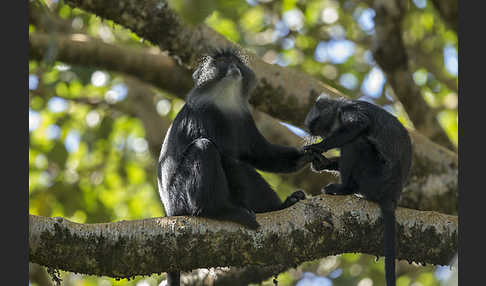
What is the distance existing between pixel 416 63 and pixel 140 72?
4.22 m

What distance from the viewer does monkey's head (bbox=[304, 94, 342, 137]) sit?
169 inches

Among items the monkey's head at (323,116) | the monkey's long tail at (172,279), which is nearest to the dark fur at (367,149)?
the monkey's head at (323,116)

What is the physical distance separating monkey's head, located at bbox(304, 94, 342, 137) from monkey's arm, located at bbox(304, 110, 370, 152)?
0.29 meters

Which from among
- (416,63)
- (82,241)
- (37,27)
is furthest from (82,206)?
(416,63)

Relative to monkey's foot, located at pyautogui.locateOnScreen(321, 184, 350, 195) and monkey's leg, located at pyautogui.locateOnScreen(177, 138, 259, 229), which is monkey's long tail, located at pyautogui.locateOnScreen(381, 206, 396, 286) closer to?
monkey's foot, located at pyautogui.locateOnScreen(321, 184, 350, 195)

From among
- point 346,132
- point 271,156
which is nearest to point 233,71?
point 271,156

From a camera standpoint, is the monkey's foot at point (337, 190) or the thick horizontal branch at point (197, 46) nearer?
the monkey's foot at point (337, 190)

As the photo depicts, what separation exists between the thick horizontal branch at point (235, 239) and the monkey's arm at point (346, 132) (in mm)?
424

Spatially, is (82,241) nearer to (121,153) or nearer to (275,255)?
(275,255)

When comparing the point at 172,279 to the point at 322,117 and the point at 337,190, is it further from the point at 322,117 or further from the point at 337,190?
the point at 322,117

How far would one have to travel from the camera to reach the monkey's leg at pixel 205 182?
3.67 m

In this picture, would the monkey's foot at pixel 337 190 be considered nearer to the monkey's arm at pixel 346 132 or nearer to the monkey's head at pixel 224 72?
the monkey's arm at pixel 346 132

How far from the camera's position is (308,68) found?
9227 millimetres

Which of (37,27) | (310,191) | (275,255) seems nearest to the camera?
(275,255)
